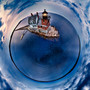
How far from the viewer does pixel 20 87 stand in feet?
9.19

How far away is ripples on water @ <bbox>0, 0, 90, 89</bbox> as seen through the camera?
2811 mm

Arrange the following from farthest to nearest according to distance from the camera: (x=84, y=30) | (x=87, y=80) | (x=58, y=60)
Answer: (x=84, y=30), (x=58, y=60), (x=87, y=80)

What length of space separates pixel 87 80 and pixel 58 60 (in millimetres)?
795

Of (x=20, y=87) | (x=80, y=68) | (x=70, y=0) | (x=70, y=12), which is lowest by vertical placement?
(x=20, y=87)

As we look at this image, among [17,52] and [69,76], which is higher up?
[17,52]

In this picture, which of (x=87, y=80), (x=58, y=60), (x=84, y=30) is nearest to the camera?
(x=87, y=80)

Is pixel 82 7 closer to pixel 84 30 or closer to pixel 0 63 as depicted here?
pixel 84 30

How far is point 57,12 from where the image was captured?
3348 millimetres

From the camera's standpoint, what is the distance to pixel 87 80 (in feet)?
8.86

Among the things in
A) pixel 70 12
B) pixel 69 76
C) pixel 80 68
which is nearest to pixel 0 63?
pixel 69 76

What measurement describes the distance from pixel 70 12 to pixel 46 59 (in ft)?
4.86

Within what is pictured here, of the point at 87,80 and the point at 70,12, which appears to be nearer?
→ the point at 87,80

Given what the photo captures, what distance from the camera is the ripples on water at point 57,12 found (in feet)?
9.22

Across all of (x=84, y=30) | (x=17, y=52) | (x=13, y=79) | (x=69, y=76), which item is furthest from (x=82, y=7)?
(x=13, y=79)
